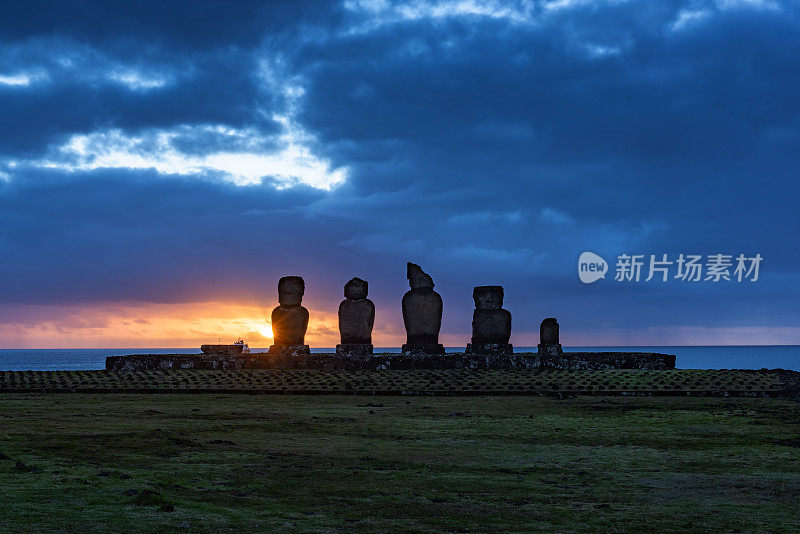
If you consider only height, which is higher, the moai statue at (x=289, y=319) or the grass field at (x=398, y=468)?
the moai statue at (x=289, y=319)

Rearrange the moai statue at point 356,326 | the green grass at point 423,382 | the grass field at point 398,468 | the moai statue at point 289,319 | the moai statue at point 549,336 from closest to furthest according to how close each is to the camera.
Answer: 1. the grass field at point 398,468
2. the green grass at point 423,382
3. the moai statue at point 356,326
4. the moai statue at point 289,319
5. the moai statue at point 549,336

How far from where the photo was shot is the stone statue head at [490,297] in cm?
3167

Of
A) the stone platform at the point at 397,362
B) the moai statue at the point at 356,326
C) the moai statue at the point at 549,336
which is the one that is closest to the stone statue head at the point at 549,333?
the moai statue at the point at 549,336

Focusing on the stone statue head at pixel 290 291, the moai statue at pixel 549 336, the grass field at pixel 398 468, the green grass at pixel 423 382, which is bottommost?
the grass field at pixel 398 468

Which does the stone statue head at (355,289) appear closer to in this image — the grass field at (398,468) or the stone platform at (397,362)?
the stone platform at (397,362)

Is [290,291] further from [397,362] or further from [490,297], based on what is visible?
[490,297]

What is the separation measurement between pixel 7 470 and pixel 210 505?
3.19 metres

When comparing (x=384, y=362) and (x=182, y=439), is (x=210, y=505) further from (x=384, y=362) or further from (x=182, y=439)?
(x=384, y=362)

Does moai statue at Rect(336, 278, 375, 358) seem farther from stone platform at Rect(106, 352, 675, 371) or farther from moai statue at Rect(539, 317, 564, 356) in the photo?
moai statue at Rect(539, 317, 564, 356)

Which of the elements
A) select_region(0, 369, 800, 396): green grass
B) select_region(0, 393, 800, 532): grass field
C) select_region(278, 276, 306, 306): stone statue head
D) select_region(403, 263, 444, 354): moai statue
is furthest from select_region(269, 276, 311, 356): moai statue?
select_region(0, 393, 800, 532): grass field

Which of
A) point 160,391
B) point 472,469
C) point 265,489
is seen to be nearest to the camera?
point 265,489

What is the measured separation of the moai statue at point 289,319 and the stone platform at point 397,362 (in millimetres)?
1255

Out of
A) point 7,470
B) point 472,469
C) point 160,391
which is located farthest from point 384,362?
point 7,470

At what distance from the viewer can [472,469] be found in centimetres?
1052
